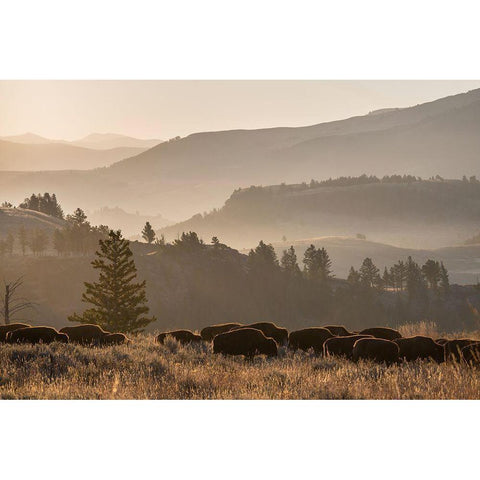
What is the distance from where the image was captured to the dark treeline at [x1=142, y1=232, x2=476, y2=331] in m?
147

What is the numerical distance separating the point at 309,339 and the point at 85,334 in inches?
315

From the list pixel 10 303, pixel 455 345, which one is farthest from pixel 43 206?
pixel 455 345

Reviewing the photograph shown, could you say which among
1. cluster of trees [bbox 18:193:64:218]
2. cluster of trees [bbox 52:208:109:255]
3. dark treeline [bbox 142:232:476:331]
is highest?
cluster of trees [bbox 18:193:64:218]

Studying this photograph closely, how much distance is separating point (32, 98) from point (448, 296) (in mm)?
145482

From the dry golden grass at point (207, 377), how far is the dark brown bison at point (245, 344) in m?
0.90

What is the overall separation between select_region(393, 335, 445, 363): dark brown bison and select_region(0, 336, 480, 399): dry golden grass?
28.0 inches

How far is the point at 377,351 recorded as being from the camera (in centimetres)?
1797

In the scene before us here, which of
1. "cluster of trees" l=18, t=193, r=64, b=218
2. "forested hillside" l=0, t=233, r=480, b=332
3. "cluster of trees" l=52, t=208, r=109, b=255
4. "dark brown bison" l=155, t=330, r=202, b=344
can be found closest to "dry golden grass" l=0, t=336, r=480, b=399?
"dark brown bison" l=155, t=330, r=202, b=344

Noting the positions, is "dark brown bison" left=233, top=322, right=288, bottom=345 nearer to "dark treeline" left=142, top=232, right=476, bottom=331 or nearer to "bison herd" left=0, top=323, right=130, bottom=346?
"bison herd" left=0, top=323, right=130, bottom=346

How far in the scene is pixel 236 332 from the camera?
19859 mm

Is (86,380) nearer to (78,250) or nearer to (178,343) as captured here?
(178,343)

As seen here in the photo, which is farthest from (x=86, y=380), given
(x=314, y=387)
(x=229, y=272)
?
(x=229, y=272)

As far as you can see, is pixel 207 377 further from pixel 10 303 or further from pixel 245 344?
pixel 10 303

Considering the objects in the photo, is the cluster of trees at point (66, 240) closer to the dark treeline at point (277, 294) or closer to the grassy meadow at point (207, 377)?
the dark treeline at point (277, 294)
